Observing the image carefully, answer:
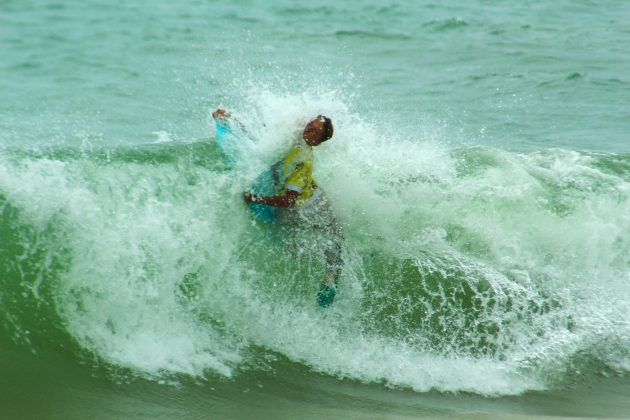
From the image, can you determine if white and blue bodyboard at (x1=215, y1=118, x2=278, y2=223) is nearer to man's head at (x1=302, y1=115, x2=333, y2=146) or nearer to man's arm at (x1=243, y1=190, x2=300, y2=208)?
man's arm at (x1=243, y1=190, x2=300, y2=208)

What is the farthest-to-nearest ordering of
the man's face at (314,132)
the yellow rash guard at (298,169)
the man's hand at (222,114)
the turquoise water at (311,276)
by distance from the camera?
the man's hand at (222,114), the yellow rash guard at (298,169), the man's face at (314,132), the turquoise water at (311,276)

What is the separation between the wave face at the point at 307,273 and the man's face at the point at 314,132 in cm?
45

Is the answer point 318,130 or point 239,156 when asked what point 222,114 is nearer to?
point 239,156

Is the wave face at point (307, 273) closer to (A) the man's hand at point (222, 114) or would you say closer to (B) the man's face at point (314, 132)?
(A) the man's hand at point (222, 114)

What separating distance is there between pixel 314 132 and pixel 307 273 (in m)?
1.17

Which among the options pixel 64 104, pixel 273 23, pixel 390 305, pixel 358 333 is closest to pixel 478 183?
pixel 390 305

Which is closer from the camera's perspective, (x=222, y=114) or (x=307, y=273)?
(x=307, y=273)

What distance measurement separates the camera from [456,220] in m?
7.55

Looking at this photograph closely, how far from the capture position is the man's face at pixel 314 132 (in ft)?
19.8

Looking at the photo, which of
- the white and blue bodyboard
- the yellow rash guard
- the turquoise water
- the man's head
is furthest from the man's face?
the white and blue bodyboard

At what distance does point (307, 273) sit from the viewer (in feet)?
21.1

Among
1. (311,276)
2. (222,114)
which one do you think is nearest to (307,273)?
(311,276)

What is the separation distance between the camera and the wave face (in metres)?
5.80

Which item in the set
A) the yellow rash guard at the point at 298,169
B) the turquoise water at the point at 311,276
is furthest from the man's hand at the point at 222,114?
the yellow rash guard at the point at 298,169
